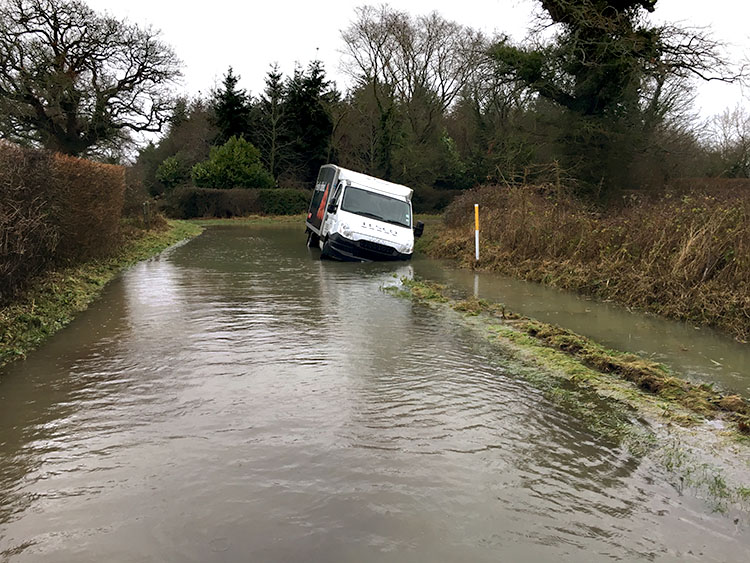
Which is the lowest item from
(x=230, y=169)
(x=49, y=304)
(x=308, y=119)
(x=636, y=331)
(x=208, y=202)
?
(x=636, y=331)

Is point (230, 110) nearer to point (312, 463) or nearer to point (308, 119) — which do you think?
point (308, 119)

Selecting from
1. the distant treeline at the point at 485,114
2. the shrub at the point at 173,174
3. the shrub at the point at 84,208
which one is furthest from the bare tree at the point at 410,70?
the shrub at the point at 84,208

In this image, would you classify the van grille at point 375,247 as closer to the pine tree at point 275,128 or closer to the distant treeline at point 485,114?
the distant treeline at point 485,114

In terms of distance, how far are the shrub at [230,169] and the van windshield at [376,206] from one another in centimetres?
2528

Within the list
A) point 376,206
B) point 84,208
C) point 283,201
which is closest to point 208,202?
point 283,201

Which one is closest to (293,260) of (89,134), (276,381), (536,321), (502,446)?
(536,321)

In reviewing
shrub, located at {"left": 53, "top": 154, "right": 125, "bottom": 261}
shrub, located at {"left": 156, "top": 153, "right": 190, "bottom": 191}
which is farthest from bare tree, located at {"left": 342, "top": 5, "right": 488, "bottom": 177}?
shrub, located at {"left": 53, "top": 154, "right": 125, "bottom": 261}

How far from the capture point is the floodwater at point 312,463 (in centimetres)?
321

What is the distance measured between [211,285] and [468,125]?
36.2 meters

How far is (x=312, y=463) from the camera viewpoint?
13.5ft

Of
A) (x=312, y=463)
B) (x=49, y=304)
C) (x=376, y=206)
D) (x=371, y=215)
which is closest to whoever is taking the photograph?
(x=312, y=463)

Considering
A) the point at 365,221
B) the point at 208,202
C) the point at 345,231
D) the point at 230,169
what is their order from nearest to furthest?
1. the point at 345,231
2. the point at 365,221
3. the point at 208,202
4. the point at 230,169

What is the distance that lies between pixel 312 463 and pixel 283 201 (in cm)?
3860

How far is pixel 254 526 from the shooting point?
3.33m
